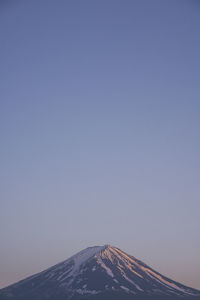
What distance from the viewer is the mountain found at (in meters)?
119

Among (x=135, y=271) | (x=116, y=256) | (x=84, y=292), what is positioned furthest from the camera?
(x=116, y=256)

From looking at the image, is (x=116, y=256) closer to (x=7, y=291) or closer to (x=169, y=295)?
(x=169, y=295)

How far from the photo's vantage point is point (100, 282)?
125 metres

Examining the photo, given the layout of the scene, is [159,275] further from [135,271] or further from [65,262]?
[65,262]

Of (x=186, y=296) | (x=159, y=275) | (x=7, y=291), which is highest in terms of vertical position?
(x=7, y=291)

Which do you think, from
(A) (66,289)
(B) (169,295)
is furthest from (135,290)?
(A) (66,289)

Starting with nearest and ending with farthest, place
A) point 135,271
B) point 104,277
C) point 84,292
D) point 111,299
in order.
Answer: point 111,299 < point 84,292 < point 104,277 < point 135,271

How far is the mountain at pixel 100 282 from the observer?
119375mm

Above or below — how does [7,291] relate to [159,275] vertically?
above

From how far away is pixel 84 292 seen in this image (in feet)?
395

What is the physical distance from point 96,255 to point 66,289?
23.9m

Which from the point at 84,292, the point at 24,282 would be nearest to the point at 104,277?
the point at 84,292

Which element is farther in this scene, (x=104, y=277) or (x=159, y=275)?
(x=159, y=275)

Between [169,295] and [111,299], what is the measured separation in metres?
20.5
